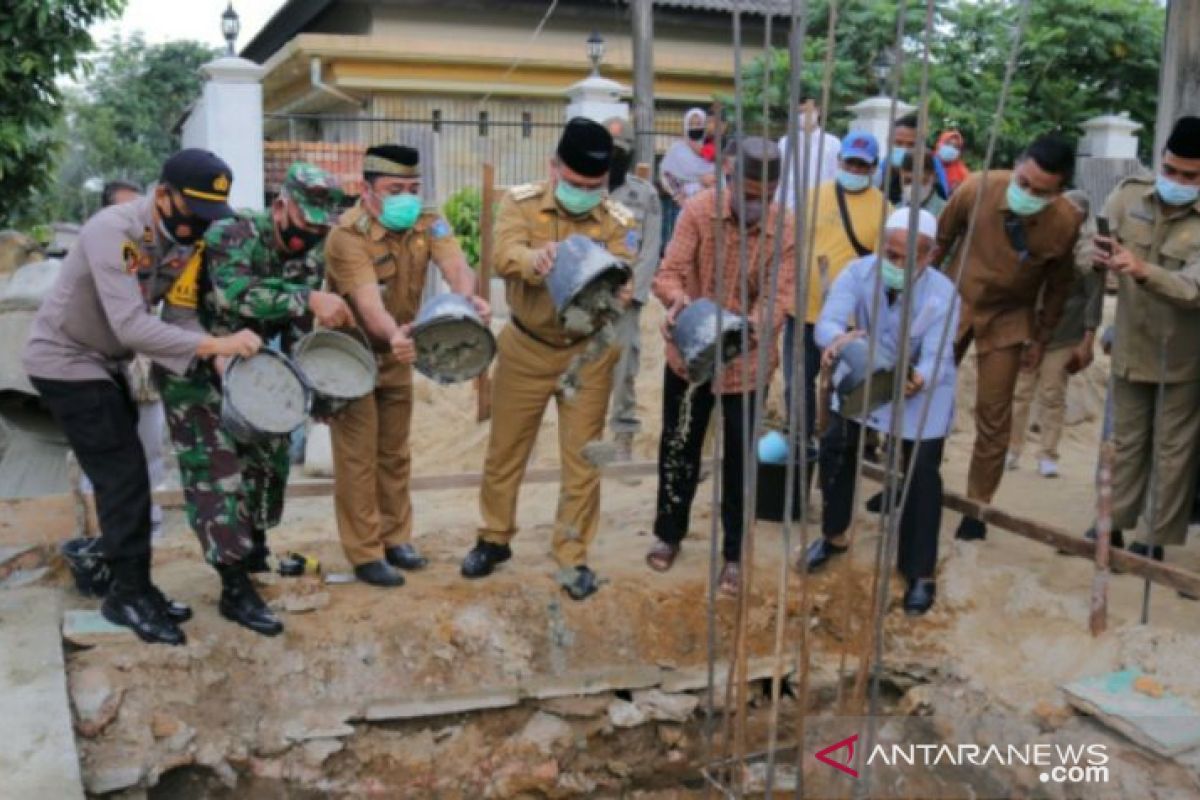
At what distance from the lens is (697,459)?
5.30m

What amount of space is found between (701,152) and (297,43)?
287 inches

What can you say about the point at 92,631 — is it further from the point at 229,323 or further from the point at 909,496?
the point at 909,496

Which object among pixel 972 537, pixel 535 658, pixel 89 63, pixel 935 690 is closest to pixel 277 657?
pixel 535 658

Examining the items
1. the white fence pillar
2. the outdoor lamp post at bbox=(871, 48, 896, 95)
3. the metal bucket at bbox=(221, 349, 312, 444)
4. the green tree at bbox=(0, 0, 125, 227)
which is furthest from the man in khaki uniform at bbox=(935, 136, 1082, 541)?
Answer: the green tree at bbox=(0, 0, 125, 227)

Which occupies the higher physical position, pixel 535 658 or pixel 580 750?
pixel 535 658

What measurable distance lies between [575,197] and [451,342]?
737 millimetres

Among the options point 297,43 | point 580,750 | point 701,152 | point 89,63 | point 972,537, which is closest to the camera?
point 580,750

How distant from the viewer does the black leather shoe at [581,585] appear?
512cm

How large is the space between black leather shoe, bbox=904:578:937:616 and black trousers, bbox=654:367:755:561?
746 millimetres

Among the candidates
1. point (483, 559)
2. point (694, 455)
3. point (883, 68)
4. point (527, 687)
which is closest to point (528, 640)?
point (527, 687)

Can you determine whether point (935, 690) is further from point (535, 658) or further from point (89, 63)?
point (89, 63)

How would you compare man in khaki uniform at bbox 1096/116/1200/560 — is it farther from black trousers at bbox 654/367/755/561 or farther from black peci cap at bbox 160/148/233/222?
black peci cap at bbox 160/148/233/222

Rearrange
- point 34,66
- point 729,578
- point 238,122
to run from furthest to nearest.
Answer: point 34,66 → point 238,122 → point 729,578

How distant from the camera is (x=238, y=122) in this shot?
29.3 feet
